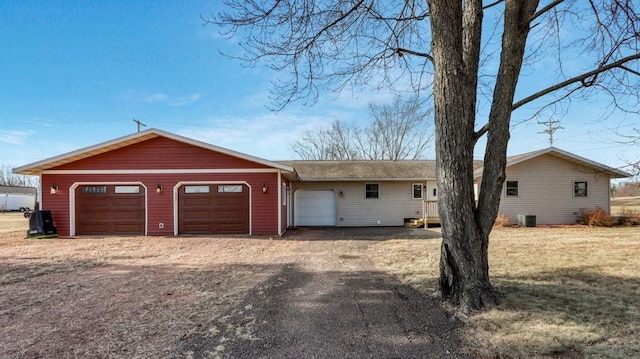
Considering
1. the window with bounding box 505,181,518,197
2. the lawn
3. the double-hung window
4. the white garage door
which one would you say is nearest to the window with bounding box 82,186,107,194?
the lawn

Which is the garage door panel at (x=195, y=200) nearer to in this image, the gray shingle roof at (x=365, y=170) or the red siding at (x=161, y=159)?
the red siding at (x=161, y=159)

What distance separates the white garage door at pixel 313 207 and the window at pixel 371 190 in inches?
66.8

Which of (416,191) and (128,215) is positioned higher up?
(416,191)

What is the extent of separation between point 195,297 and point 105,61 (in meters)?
10.9

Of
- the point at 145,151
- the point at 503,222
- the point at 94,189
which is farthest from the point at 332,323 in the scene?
the point at 503,222

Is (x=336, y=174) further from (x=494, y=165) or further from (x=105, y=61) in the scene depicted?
(x=494, y=165)

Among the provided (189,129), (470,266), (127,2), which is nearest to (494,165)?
(470,266)

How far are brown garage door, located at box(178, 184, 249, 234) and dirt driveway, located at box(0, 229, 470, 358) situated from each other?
495 cm

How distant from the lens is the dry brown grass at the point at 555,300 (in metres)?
3.35

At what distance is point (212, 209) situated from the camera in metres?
13.3

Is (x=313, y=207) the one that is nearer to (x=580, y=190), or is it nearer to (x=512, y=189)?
(x=512, y=189)

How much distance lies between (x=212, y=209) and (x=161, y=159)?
104 inches

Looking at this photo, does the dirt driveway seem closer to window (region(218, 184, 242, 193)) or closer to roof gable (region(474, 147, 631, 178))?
window (region(218, 184, 242, 193))

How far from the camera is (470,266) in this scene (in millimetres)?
4438
